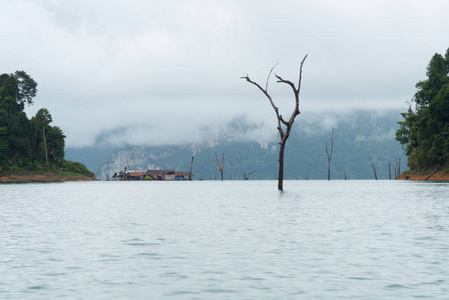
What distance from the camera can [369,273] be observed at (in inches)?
530

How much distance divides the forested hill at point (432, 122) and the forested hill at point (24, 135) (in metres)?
110

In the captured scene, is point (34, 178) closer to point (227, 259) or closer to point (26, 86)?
point (26, 86)

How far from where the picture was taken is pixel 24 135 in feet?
551

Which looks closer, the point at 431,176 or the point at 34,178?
the point at 431,176

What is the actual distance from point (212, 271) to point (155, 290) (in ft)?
7.76

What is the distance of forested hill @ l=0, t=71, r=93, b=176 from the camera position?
161m

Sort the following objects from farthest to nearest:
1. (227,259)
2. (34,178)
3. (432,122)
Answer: (34,178)
(432,122)
(227,259)

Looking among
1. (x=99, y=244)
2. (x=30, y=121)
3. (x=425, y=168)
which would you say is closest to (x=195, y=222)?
(x=99, y=244)

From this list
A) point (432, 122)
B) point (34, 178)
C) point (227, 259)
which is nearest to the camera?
point (227, 259)

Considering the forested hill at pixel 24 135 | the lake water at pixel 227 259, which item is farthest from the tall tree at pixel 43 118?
the lake water at pixel 227 259

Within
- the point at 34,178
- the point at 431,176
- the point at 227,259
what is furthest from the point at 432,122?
the point at 227,259

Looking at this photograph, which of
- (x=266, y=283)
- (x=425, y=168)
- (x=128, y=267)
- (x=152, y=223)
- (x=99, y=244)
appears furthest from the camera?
(x=425, y=168)

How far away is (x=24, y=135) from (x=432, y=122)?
11430cm

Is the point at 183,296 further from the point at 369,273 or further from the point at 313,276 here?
the point at 369,273
